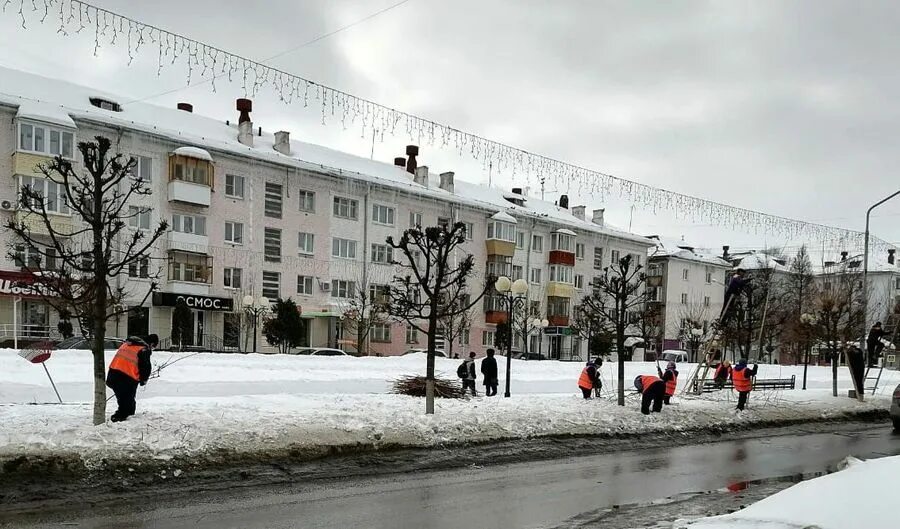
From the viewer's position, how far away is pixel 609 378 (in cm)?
3195

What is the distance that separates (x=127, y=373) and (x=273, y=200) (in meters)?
33.9

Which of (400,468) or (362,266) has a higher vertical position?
(362,266)

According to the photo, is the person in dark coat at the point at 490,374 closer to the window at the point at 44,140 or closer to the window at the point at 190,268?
the window at the point at 190,268

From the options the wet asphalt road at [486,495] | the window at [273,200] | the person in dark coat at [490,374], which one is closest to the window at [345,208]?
the window at [273,200]

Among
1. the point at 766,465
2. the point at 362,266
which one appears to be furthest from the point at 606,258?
the point at 766,465

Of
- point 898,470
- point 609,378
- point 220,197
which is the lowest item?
point 609,378

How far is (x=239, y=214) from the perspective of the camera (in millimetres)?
43156

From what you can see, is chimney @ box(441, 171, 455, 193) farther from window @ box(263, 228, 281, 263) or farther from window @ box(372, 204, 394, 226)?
window @ box(263, 228, 281, 263)

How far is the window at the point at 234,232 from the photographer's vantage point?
1679 inches

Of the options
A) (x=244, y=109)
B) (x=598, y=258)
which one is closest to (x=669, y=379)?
(x=244, y=109)

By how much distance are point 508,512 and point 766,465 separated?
6676 millimetres

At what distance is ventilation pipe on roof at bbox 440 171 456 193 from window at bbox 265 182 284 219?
13835 millimetres

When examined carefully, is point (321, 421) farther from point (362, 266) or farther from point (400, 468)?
point (362, 266)

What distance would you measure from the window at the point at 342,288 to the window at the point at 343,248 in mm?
1613
